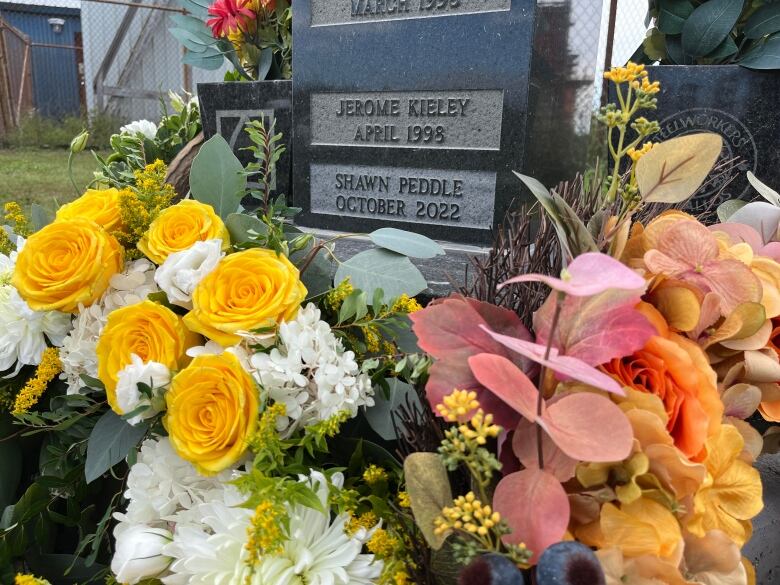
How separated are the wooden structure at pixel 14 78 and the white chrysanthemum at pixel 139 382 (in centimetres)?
1046

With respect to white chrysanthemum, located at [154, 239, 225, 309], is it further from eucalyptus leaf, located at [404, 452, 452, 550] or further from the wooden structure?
the wooden structure

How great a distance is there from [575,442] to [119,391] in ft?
1.85

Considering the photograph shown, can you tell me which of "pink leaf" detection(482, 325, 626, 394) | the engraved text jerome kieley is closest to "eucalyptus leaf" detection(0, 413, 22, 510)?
"pink leaf" detection(482, 325, 626, 394)

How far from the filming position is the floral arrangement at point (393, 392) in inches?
→ 20.8

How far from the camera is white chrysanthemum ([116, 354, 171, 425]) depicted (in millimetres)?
816

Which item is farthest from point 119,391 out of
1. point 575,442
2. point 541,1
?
point 541,1

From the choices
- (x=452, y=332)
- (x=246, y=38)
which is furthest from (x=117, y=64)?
(x=452, y=332)

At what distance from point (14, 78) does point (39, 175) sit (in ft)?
16.2

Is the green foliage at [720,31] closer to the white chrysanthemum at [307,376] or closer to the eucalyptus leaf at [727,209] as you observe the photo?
the eucalyptus leaf at [727,209]

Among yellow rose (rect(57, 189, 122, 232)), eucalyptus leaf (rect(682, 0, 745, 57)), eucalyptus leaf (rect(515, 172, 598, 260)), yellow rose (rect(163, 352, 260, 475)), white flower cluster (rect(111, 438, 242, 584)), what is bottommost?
white flower cluster (rect(111, 438, 242, 584))

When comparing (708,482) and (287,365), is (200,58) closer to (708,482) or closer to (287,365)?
(287,365)

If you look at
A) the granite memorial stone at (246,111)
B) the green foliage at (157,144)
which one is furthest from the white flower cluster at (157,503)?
the granite memorial stone at (246,111)

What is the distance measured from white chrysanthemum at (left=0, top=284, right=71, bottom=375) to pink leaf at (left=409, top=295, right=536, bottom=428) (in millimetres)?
674

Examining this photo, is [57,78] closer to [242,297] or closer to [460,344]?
[242,297]
